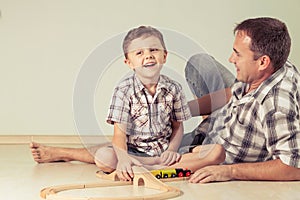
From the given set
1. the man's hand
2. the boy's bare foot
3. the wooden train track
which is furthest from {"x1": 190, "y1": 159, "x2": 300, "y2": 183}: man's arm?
the boy's bare foot

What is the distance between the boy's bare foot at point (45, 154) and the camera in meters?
2.45

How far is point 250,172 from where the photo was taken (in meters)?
2.05

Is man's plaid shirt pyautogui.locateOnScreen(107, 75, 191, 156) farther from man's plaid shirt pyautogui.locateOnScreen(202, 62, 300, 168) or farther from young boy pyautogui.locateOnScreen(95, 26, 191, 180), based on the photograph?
man's plaid shirt pyautogui.locateOnScreen(202, 62, 300, 168)

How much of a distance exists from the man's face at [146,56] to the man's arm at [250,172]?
36cm

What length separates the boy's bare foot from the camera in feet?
8.04

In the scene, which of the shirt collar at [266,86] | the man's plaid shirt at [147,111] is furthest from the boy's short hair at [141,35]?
the shirt collar at [266,86]

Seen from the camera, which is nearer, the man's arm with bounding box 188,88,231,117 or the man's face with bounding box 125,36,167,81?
the man's face with bounding box 125,36,167,81

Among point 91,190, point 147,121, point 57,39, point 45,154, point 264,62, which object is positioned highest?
point 57,39

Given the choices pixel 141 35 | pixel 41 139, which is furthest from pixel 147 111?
pixel 41 139

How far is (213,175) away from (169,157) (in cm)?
19

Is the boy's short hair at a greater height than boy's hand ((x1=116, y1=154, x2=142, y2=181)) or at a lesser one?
greater

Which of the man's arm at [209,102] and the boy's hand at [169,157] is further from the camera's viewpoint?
the man's arm at [209,102]

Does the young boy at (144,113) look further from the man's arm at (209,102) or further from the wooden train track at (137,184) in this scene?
the man's arm at (209,102)

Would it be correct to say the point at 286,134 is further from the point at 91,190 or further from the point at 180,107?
the point at 91,190
